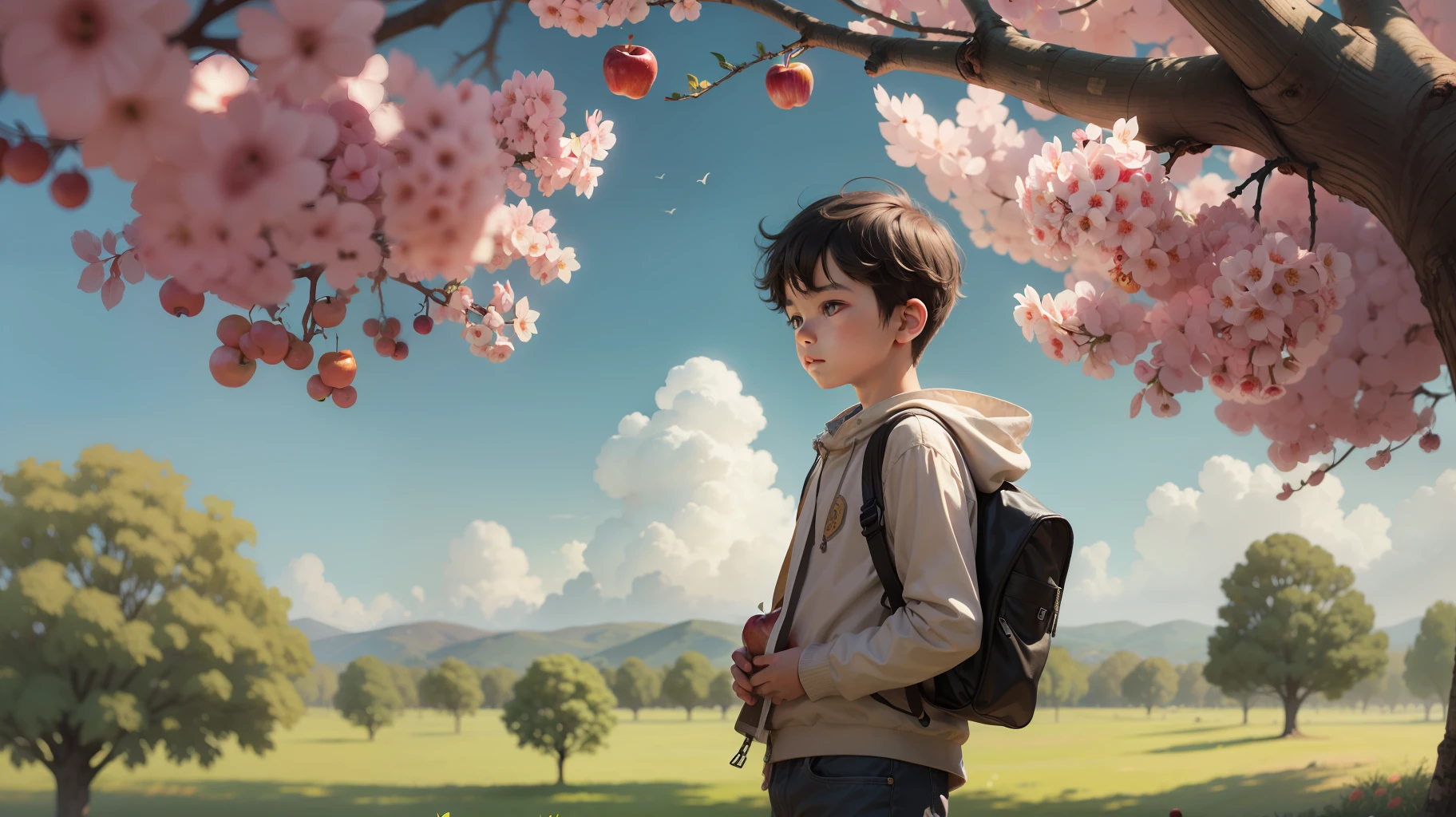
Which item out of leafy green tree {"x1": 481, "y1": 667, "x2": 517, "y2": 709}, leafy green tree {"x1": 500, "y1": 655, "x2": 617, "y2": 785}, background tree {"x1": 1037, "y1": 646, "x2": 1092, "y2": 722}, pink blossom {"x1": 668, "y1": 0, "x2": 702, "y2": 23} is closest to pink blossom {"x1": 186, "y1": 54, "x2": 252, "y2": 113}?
pink blossom {"x1": 668, "y1": 0, "x2": 702, "y2": 23}

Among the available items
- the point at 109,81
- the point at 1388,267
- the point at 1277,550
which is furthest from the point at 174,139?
the point at 1277,550

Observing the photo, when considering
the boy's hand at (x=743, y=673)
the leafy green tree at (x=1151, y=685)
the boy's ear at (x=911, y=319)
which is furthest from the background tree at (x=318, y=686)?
the leafy green tree at (x=1151, y=685)

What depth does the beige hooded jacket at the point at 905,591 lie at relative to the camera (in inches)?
47.3

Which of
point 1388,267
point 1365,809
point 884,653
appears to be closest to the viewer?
point 884,653

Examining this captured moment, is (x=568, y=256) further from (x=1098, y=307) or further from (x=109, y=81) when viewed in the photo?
(x=109, y=81)

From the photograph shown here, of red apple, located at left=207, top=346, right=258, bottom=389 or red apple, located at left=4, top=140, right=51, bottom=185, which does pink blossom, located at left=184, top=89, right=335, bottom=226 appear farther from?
red apple, located at left=207, top=346, right=258, bottom=389

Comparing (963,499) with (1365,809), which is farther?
(1365,809)

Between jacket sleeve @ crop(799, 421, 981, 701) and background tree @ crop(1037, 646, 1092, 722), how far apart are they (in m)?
19.0

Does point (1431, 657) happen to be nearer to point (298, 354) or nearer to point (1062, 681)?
point (1062, 681)

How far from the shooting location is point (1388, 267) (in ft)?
9.14

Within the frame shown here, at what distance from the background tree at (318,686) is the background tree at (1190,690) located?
61.2ft

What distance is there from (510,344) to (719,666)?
61.6 feet

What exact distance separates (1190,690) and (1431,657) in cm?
517

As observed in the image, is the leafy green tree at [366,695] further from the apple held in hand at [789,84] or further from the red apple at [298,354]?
the red apple at [298,354]
